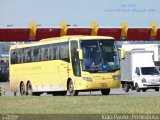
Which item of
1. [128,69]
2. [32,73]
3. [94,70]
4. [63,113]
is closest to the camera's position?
[63,113]

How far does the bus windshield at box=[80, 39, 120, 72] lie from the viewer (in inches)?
1172

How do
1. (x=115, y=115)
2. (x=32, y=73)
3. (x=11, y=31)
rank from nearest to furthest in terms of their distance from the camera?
(x=115, y=115) < (x=32, y=73) < (x=11, y=31)

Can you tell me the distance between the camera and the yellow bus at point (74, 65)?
29703 millimetres

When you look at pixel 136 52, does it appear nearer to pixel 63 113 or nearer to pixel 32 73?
pixel 32 73

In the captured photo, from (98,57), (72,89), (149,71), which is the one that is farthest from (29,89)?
(149,71)

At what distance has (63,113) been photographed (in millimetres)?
16344

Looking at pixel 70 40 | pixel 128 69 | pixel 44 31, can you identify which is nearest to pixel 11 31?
pixel 44 31

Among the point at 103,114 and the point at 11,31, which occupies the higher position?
the point at 11,31

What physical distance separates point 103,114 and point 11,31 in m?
51.1

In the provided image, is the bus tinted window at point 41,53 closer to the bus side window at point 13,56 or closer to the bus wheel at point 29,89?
the bus side window at point 13,56

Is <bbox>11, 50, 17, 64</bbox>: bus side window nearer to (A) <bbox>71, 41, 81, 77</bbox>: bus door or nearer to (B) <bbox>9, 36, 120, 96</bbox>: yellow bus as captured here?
(B) <bbox>9, 36, 120, 96</bbox>: yellow bus

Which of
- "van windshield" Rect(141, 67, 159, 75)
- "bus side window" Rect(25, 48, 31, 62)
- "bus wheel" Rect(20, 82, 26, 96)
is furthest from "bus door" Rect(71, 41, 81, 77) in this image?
"van windshield" Rect(141, 67, 159, 75)

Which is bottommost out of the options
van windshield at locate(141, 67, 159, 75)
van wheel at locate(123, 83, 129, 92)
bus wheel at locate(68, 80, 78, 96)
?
van wheel at locate(123, 83, 129, 92)

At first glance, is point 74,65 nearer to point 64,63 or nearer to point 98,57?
point 64,63
